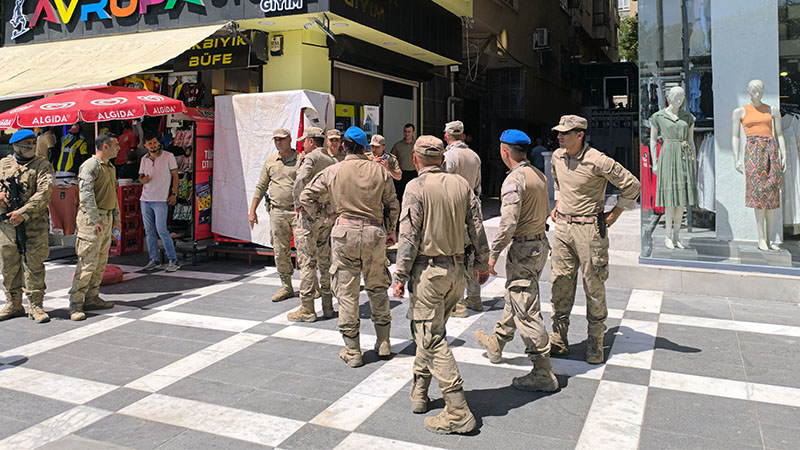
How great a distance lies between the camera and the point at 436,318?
13.4 feet

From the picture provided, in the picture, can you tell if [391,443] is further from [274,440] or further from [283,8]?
[283,8]

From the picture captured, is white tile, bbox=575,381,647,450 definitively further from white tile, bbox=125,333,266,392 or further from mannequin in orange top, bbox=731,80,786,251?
mannequin in orange top, bbox=731,80,786,251

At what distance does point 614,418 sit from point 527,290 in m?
1.09

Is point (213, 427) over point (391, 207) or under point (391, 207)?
under

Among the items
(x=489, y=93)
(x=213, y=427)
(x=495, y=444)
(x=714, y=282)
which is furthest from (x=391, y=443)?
(x=489, y=93)

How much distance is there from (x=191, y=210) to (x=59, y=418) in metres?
6.34

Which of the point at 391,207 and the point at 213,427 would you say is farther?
the point at 391,207

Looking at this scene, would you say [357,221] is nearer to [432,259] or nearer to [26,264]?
[432,259]

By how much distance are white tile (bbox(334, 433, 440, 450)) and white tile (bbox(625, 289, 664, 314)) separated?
420 centimetres

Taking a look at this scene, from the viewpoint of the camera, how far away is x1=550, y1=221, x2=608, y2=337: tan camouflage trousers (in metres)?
5.03

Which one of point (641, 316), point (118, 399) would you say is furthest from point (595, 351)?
point (118, 399)

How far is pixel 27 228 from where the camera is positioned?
21.7 feet

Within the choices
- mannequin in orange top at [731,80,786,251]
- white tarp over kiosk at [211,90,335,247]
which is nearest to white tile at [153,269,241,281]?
white tarp over kiosk at [211,90,335,247]

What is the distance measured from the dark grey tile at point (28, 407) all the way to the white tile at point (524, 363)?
3023 millimetres
